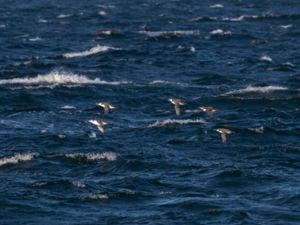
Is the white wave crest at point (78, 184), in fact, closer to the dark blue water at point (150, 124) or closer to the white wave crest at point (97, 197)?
the dark blue water at point (150, 124)

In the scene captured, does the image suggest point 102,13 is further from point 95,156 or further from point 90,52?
point 95,156

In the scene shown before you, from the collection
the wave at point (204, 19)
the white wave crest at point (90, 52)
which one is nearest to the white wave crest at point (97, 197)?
the white wave crest at point (90, 52)

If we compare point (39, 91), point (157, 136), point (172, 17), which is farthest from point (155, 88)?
point (172, 17)

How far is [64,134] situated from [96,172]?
244 inches

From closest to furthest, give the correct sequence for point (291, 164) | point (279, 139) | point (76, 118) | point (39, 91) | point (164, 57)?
1. point (291, 164)
2. point (279, 139)
3. point (76, 118)
4. point (39, 91)
5. point (164, 57)

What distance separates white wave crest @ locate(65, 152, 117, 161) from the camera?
130 feet

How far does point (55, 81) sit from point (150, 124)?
502 inches

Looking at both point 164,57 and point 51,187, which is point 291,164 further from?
point 164,57

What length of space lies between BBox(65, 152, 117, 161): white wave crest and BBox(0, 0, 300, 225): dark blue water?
4 centimetres

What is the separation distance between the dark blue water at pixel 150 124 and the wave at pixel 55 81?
2.5 inches

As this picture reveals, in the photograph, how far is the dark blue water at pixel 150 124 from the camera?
3409 cm

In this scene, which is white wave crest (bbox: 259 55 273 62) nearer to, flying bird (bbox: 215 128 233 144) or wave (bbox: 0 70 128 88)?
wave (bbox: 0 70 128 88)

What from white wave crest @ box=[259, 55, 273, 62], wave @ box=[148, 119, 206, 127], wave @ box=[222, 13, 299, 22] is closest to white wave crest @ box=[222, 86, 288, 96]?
wave @ box=[148, 119, 206, 127]

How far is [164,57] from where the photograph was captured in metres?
64.9
